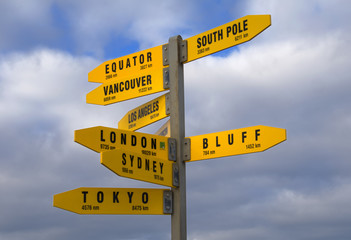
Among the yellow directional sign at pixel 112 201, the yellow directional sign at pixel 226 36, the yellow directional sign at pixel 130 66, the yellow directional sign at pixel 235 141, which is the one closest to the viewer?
the yellow directional sign at pixel 112 201

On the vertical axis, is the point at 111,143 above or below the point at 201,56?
below

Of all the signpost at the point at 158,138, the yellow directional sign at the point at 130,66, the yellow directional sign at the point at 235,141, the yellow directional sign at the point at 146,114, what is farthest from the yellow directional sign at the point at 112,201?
the yellow directional sign at the point at 130,66

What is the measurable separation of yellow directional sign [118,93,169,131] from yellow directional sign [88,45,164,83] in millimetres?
461

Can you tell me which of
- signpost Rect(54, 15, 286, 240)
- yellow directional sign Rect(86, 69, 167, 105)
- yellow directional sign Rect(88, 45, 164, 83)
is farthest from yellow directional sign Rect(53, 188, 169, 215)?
yellow directional sign Rect(88, 45, 164, 83)

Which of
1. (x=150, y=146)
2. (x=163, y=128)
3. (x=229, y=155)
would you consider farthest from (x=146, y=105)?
(x=229, y=155)

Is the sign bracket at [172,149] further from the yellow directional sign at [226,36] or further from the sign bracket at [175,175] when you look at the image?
the yellow directional sign at [226,36]

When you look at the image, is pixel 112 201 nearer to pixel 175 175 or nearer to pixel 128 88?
pixel 175 175

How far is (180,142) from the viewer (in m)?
7.36

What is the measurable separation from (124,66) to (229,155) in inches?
91.4

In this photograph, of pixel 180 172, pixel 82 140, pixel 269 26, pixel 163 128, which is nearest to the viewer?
pixel 82 140

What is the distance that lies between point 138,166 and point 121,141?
48 centimetres

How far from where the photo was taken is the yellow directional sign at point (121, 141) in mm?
6449

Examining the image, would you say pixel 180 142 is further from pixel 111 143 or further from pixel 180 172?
pixel 111 143

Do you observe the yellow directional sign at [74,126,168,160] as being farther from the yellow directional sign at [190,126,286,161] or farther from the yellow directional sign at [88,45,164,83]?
the yellow directional sign at [88,45,164,83]
